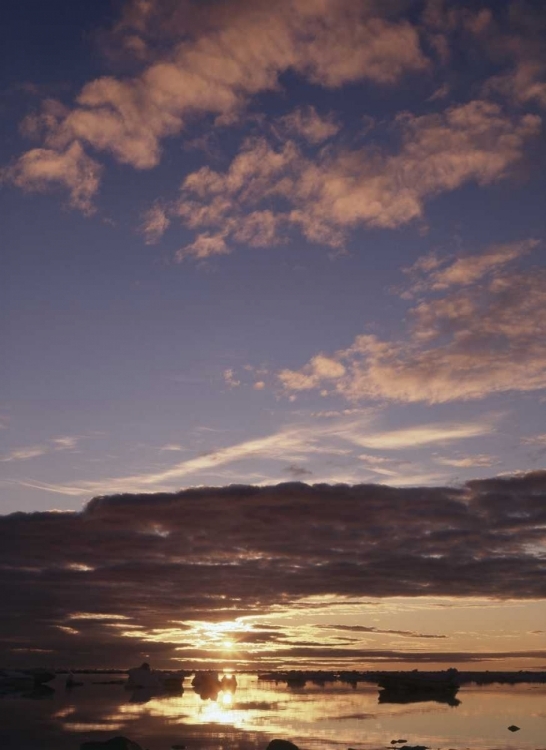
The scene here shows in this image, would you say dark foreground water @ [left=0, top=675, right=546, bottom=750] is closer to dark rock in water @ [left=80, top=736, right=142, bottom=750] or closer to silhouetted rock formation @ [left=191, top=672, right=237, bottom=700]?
dark rock in water @ [left=80, top=736, right=142, bottom=750]

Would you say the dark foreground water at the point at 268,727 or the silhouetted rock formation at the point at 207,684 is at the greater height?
the dark foreground water at the point at 268,727

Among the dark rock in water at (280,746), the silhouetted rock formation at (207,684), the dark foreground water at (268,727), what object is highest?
the dark rock in water at (280,746)

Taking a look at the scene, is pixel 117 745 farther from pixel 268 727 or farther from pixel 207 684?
pixel 207 684

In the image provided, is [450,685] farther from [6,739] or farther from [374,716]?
[6,739]

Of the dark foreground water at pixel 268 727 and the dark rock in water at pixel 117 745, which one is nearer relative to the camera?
the dark rock in water at pixel 117 745

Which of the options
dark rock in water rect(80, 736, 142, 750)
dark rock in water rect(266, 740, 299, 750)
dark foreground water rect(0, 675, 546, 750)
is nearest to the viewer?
dark rock in water rect(80, 736, 142, 750)

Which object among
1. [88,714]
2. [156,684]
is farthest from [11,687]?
[88,714]

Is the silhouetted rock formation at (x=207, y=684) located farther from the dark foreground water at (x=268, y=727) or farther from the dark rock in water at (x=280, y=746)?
the dark rock in water at (x=280, y=746)

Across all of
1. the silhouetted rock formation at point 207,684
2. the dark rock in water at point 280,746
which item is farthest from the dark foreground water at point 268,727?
the silhouetted rock formation at point 207,684

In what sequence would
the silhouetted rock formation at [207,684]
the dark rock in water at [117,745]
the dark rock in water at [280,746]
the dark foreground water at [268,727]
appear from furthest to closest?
the silhouetted rock formation at [207,684], the dark foreground water at [268,727], the dark rock in water at [280,746], the dark rock in water at [117,745]

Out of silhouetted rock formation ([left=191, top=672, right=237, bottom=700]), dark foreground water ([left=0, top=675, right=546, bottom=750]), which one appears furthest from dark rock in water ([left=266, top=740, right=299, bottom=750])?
silhouetted rock formation ([left=191, top=672, right=237, bottom=700])

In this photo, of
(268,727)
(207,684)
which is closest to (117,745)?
(268,727)

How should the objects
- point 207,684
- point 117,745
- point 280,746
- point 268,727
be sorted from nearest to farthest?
point 117,745
point 280,746
point 268,727
point 207,684

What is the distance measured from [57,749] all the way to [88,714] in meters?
36.4
